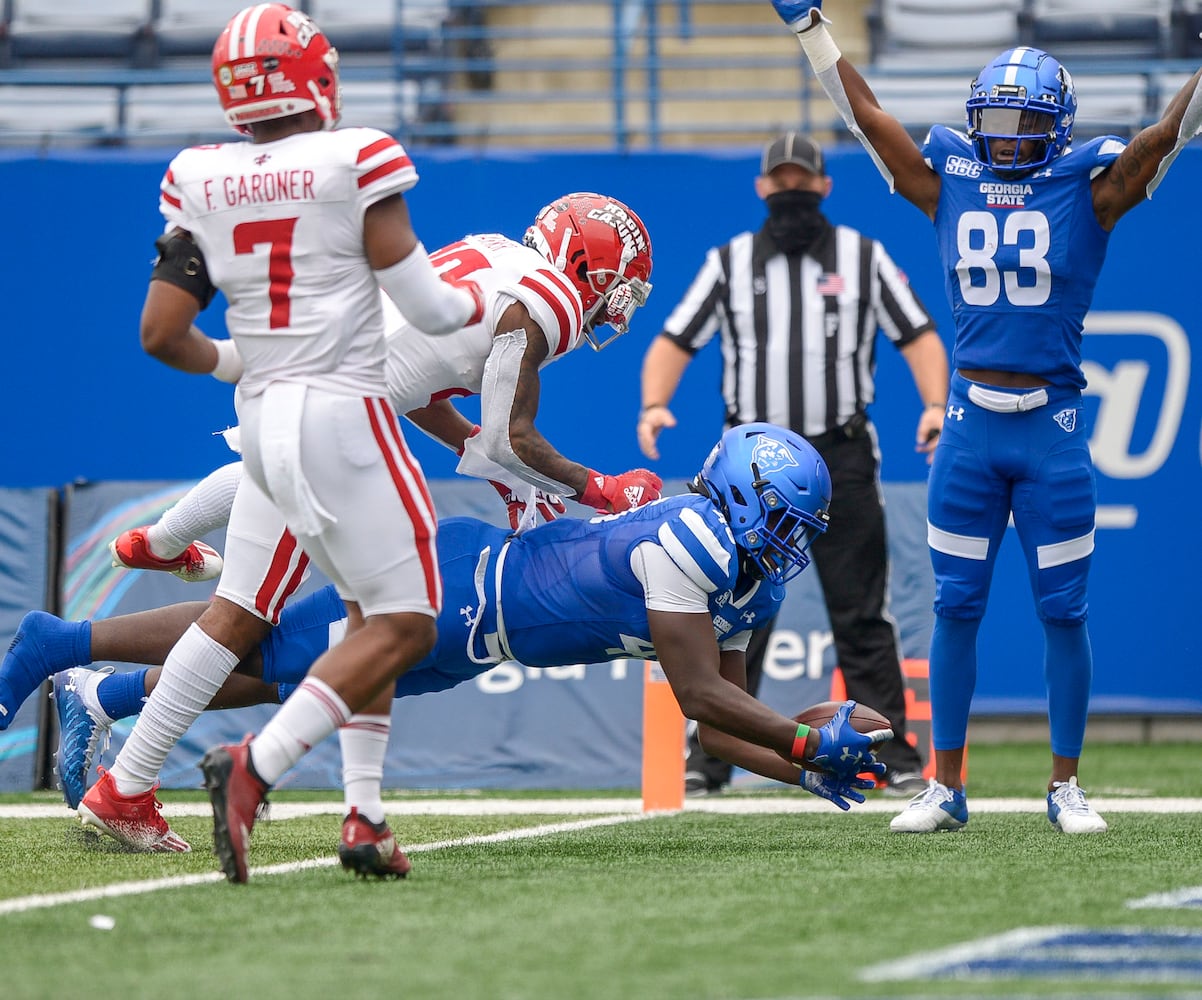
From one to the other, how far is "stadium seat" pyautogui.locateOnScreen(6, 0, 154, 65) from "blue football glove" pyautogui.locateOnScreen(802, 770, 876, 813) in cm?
749

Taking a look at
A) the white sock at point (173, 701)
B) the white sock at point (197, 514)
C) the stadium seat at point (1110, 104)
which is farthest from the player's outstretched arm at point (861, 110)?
the stadium seat at point (1110, 104)

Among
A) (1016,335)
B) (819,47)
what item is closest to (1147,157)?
(1016,335)

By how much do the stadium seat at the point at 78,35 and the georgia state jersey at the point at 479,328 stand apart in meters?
6.54

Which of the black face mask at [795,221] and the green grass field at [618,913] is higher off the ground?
the black face mask at [795,221]

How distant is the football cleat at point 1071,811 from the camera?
451 centimetres

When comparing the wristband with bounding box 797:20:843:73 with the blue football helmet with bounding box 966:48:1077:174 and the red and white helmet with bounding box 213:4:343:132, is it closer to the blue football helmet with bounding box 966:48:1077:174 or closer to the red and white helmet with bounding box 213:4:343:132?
the blue football helmet with bounding box 966:48:1077:174

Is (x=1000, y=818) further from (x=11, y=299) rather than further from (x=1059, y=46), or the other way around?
(x=1059, y=46)

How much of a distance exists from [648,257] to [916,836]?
160 centimetres

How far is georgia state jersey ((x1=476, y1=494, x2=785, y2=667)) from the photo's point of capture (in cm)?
406

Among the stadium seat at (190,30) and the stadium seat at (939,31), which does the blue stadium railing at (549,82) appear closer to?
the stadium seat at (190,30)

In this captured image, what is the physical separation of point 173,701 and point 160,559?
53 cm

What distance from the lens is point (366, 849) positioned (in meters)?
3.46

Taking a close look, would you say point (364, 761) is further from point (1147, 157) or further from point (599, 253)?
point (1147, 157)

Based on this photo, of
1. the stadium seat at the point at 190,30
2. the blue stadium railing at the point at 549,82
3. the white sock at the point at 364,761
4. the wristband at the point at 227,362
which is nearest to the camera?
the white sock at the point at 364,761
